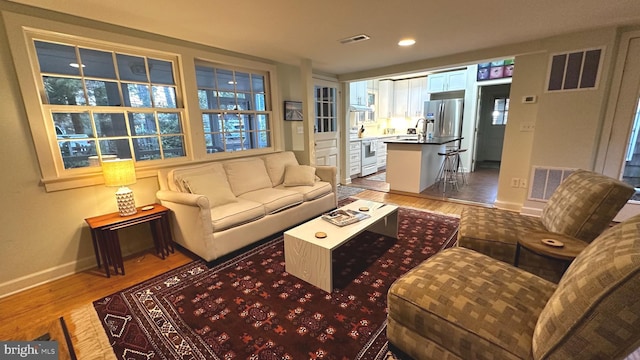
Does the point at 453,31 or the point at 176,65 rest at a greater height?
the point at 453,31

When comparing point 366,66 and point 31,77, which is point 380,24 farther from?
point 31,77

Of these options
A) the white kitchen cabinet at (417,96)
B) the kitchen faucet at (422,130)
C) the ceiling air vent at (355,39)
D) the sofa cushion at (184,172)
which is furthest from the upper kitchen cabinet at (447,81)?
the sofa cushion at (184,172)

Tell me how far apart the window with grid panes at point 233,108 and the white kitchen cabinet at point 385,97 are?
4113 mm

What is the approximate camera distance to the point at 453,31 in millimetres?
2740

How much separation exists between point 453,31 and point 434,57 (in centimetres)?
110

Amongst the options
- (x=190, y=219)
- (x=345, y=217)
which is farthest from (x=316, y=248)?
(x=190, y=219)

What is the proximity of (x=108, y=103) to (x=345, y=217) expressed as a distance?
253 cm

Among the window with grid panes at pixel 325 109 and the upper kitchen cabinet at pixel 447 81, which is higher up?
the upper kitchen cabinet at pixel 447 81

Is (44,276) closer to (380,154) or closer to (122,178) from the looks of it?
(122,178)

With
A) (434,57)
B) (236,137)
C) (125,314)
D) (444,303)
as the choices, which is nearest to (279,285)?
(125,314)

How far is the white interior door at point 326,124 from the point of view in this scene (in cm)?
484

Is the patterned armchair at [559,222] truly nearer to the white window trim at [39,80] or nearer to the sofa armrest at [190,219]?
the sofa armrest at [190,219]

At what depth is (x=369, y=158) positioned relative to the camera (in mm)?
6234

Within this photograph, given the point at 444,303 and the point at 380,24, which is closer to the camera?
the point at 444,303
